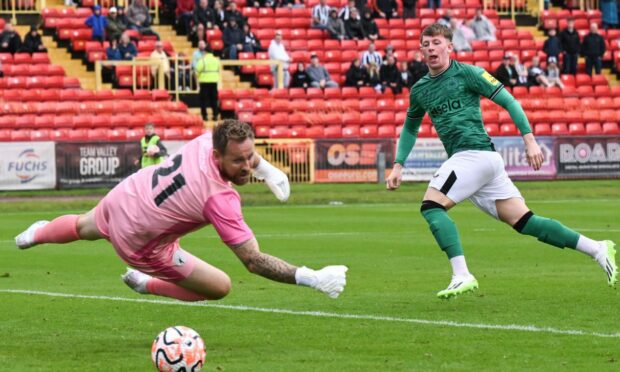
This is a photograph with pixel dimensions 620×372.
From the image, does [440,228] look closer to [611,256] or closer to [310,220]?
[611,256]

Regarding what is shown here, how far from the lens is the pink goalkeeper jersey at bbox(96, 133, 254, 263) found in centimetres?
852

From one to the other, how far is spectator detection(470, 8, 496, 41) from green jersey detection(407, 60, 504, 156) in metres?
31.8

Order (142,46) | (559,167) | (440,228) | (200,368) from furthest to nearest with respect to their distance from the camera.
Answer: (142,46) < (559,167) < (440,228) < (200,368)

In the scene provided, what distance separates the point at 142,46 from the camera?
3925 centimetres

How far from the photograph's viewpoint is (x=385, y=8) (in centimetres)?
4409

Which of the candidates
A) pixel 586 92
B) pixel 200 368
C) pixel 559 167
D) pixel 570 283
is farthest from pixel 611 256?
pixel 586 92

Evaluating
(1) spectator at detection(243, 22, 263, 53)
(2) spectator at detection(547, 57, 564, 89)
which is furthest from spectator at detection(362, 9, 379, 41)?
(2) spectator at detection(547, 57, 564, 89)

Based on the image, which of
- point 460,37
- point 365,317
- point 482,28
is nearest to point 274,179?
point 365,317

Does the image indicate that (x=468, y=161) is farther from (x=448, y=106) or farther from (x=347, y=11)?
(x=347, y=11)

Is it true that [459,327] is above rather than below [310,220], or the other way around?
above

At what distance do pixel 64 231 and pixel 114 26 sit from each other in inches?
1173

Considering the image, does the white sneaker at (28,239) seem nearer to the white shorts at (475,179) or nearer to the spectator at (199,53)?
the white shorts at (475,179)

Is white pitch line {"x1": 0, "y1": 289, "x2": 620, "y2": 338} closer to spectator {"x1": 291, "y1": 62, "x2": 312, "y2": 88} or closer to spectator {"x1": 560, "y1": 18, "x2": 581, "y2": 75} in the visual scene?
spectator {"x1": 291, "y1": 62, "x2": 312, "y2": 88}

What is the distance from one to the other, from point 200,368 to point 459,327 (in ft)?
8.72
